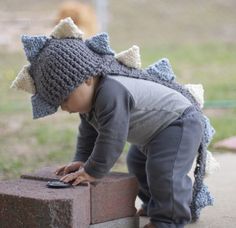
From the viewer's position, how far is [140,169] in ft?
A: 12.0

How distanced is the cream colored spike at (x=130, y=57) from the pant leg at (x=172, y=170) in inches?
14.1

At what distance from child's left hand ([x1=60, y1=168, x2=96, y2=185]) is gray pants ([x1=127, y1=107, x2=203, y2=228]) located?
0.30m

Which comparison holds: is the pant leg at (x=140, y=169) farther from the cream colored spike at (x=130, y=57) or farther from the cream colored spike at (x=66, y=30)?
the cream colored spike at (x=66, y=30)

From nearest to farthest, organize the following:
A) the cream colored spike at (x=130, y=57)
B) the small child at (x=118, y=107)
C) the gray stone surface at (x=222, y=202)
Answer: the small child at (x=118, y=107)
the cream colored spike at (x=130, y=57)
the gray stone surface at (x=222, y=202)

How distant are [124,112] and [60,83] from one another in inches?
12.5

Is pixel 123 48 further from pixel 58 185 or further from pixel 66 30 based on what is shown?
pixel 58 185

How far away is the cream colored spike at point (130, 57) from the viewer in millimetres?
3387

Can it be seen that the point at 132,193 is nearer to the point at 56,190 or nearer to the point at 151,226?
the point at 151,226

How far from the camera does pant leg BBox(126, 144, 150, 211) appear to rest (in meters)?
3.64

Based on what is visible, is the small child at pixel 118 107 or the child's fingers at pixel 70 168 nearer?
the small child at pixel 118 107

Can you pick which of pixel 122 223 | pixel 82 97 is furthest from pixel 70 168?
pixel 82 97

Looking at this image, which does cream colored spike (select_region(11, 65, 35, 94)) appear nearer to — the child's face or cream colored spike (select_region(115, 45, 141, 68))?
the child's face

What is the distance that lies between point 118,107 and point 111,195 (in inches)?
18.8

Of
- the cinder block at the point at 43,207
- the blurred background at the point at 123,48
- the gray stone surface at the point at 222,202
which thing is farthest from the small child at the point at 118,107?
the blurred background at the point at 123,48
